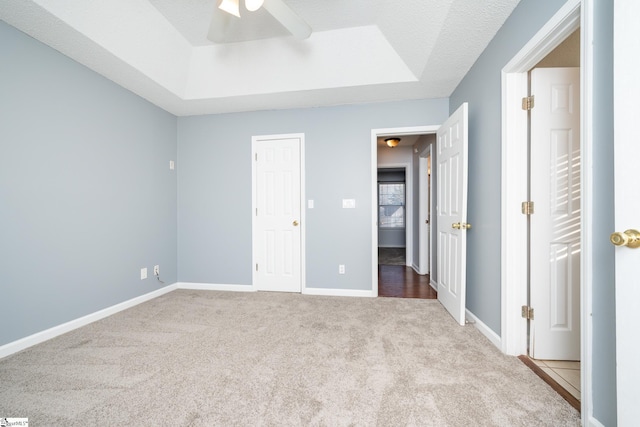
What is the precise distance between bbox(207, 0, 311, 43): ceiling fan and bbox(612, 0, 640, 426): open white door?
1681 millimetres

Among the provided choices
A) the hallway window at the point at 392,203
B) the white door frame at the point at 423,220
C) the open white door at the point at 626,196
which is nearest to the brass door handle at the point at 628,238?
the open white door at the point at 626,196

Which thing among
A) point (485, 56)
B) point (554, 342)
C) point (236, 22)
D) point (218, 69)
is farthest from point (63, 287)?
point (485, 56)

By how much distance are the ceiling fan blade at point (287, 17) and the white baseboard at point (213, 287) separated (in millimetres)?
2983

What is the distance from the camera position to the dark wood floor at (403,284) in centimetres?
343

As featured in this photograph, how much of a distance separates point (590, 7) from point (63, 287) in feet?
12.9

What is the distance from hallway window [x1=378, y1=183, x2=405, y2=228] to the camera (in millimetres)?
8211

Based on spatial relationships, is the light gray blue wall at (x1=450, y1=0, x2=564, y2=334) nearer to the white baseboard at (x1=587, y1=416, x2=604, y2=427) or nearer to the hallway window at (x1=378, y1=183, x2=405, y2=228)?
the white baseboard at (x1=587, y1=416, x2=604, y2=427)

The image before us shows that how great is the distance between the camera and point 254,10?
1.80m

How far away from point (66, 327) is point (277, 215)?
7.55ft

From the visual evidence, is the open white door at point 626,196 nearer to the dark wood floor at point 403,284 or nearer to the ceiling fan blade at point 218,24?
the ceiling fan blade at point 218,24

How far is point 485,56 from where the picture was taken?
2.24 m

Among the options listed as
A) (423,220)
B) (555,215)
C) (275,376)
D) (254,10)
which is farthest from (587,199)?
(423,220)

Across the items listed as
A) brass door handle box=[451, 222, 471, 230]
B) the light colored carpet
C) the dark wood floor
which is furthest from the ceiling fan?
the dark wood floor

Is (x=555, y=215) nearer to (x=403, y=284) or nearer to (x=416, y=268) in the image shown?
(x=403, y=284)
